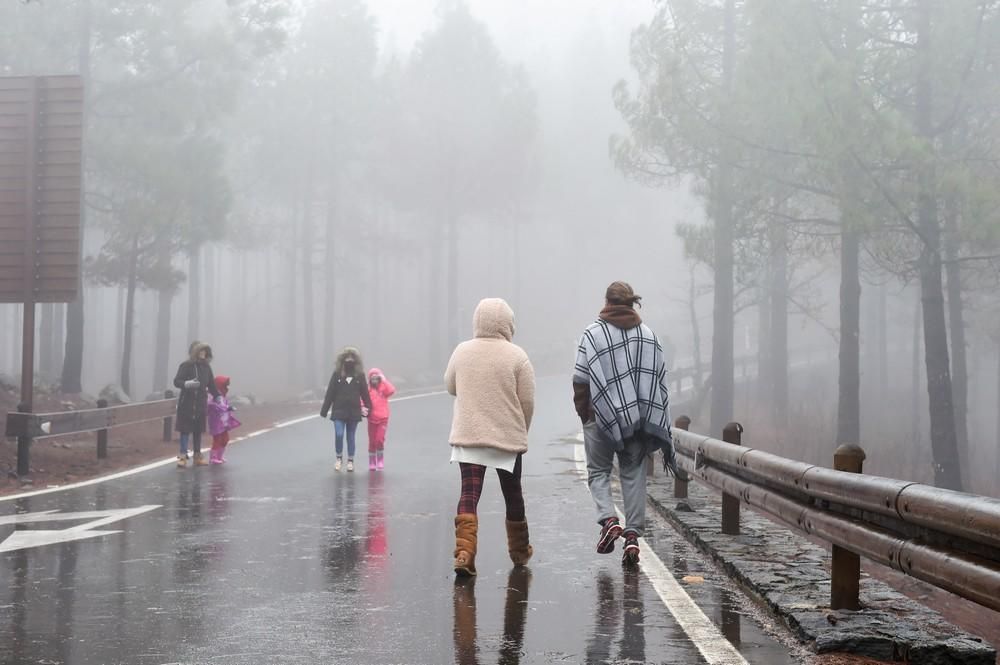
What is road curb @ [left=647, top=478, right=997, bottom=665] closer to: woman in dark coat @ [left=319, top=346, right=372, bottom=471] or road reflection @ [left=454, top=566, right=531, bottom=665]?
road reflection @ [left=454, top=566, right=531, bottom=665]

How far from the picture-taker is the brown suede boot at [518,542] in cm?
852

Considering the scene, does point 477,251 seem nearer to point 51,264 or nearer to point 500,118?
point 500,118

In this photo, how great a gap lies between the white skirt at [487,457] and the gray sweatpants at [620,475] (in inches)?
23.5

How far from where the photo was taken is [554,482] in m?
14.5

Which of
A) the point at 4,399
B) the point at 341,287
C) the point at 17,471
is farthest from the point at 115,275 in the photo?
the point at 341,287

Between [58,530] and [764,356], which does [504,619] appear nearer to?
[58,530]

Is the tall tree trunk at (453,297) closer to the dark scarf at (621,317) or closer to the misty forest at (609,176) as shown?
the misty forest at (609,176)

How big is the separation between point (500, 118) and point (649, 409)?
44.0 metres

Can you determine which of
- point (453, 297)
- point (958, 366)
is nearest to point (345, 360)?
point (958, 366)

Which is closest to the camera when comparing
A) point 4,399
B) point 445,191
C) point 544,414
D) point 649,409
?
point 649,409

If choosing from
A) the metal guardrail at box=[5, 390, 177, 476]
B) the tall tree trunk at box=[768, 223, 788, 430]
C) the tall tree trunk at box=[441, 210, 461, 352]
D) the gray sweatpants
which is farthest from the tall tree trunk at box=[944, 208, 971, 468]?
the tall tree trunk at box=[441, 210, 461, 352]

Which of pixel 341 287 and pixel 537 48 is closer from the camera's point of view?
pixel 341 287

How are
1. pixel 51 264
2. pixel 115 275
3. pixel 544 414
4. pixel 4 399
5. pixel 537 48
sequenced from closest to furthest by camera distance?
pixel 51 264 < pixel 4 399 < pixel 544 414 < pixel 115 275 < pixel 537 48

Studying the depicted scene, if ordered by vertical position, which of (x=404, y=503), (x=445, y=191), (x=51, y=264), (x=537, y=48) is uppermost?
(x=537, y=48)
